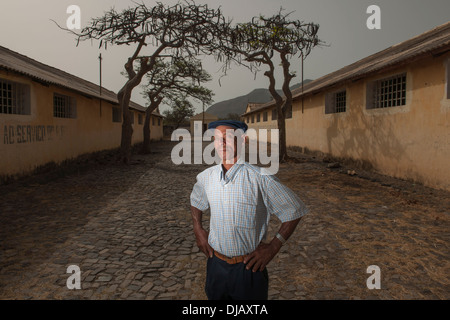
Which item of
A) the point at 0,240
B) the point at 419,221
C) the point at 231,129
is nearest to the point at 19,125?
the point at 0,240

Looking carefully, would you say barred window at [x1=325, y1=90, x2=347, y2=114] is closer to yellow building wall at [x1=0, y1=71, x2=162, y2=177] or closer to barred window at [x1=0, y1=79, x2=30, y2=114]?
yellow building wall at [x1=0, y1=71, x2=162, y2=177]

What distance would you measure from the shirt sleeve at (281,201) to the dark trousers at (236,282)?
38 centimetres

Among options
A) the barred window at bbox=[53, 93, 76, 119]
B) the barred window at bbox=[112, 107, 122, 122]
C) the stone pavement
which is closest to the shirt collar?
the stone pavement

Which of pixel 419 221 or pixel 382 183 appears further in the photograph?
pixel 382 183

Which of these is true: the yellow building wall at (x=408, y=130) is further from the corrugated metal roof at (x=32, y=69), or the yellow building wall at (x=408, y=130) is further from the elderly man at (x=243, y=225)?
the corrugated metal roof at (x=32, y=69)

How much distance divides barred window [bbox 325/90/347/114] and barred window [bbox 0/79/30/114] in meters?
11.9

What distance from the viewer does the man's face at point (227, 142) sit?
6.64 feet

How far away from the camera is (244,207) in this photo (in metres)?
1.90

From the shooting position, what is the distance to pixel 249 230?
74.7 inches

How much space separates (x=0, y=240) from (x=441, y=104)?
945 centimetres

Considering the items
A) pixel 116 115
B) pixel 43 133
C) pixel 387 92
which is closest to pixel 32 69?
pixel 43 133

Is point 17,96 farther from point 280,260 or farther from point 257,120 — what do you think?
point 257,120

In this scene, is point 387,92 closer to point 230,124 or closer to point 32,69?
point 230,124

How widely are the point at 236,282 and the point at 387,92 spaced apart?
10474mm
